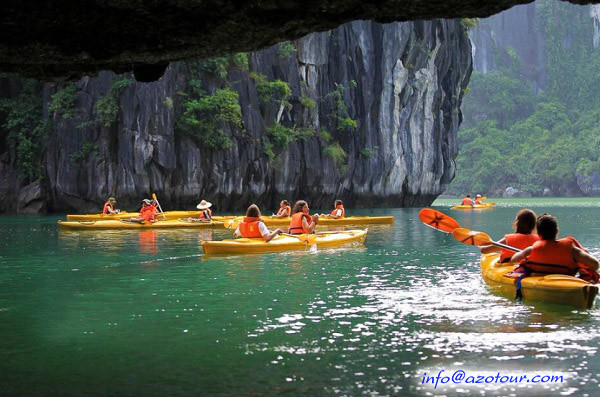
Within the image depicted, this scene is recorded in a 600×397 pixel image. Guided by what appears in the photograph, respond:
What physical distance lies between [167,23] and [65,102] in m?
32.9

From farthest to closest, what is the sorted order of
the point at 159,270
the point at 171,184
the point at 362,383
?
1. the point at 171,184
2. the point at 159,270
3. the point at 362,383

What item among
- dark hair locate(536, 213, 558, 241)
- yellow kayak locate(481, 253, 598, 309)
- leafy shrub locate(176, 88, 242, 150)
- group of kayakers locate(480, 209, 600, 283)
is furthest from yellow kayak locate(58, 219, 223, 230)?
dark hair locate(536, 213, 558, 241)

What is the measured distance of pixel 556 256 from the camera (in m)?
9.77

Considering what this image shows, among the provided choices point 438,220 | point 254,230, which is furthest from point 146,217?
point 438,220

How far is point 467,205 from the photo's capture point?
155 ft

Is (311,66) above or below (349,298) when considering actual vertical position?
above

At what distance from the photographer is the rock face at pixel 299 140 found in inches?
1428

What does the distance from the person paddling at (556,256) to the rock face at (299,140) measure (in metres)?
27.4

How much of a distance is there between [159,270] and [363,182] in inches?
1436

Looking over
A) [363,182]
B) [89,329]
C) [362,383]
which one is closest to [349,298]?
[89,329]

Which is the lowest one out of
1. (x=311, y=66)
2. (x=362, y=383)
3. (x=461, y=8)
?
(x=362, y=383)

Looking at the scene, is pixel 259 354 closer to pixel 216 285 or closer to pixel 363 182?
pixel 216 285

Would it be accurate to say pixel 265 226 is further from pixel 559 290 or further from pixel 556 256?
pixel 559 290

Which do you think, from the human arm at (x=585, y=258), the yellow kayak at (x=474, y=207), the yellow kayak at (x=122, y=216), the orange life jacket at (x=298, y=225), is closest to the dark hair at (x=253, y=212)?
the orange life jacket at (x=298, y=225)
